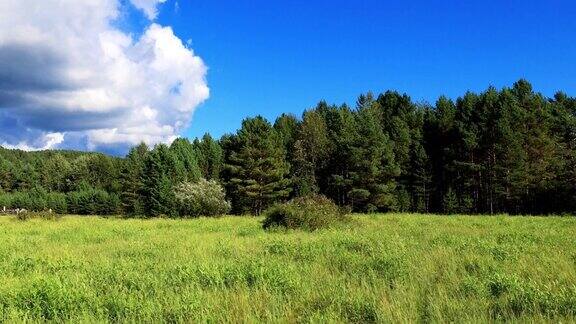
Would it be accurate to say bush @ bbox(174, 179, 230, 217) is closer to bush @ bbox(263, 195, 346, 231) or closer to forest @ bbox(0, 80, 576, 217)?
forest @ bbox(0, 80, 576, 217)

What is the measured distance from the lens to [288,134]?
68438 mm

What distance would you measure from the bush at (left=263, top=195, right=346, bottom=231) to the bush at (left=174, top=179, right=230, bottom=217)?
36011 millimetres

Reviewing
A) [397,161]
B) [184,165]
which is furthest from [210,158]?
[397,161]

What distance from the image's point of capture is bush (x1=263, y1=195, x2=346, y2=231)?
2011 cm

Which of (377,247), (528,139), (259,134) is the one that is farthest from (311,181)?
(377,247)

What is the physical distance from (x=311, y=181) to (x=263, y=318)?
2203 inches

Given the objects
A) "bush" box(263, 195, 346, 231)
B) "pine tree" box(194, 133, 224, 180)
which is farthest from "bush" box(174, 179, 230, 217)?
"bush" box(263, 195, 346, 231)

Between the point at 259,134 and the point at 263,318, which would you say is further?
the point at 259,134

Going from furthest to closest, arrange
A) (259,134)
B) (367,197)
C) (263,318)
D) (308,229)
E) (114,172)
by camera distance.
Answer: (114,172) → (259,134) → (367,197) → (308,229) → (263,318)

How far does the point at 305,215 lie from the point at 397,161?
38523 mm

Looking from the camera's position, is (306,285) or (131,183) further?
(131,183)

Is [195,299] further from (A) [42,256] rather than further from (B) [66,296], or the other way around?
(A) [42,256]

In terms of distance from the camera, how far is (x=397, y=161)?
186ft

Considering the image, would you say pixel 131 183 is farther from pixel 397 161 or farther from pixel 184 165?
pixel 397 161
